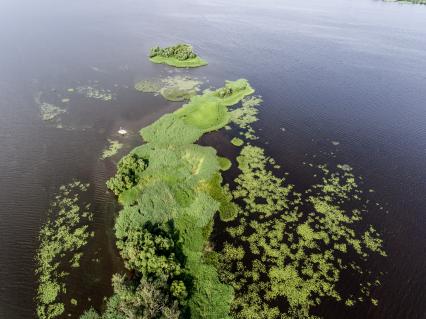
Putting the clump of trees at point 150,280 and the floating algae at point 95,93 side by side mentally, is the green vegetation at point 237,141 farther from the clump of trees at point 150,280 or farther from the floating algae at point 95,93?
the floating algae at point 95,93

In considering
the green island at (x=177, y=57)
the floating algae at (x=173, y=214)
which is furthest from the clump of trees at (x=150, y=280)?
the green island at (x=177, y=57)

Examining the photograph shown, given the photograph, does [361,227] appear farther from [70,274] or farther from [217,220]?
[70,274]

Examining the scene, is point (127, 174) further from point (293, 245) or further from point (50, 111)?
point (50, 111)

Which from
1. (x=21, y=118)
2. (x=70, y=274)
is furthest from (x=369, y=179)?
(x=21, y=118)

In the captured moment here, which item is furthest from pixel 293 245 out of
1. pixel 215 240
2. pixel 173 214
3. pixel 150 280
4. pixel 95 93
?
pixel 95 93

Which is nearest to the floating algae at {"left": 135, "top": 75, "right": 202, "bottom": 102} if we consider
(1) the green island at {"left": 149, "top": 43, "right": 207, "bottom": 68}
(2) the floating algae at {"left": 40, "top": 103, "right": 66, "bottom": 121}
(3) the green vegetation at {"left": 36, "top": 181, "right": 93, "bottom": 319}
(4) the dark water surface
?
(4) the dark water surface
